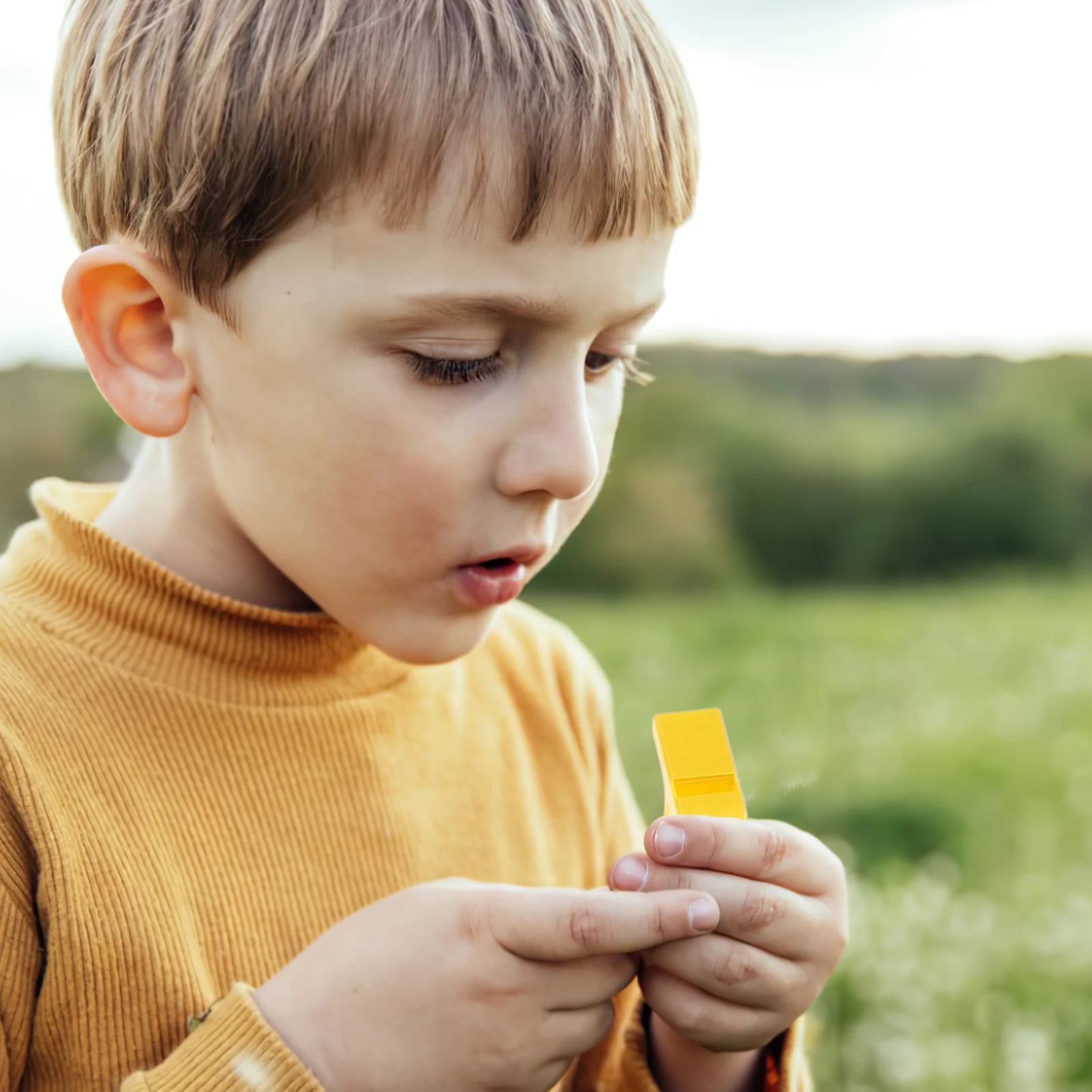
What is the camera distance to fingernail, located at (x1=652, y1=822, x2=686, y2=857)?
3.67 ft

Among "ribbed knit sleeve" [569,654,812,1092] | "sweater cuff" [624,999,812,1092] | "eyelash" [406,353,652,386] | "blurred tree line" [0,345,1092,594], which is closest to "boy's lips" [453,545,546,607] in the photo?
"eyelash" [406,353,652,386]

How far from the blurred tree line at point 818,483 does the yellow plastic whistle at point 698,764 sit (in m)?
4.29

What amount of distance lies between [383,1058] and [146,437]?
697mm

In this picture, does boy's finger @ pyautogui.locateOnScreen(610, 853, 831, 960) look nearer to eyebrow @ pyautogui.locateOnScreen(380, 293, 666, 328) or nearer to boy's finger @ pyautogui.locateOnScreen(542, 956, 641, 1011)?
boy's finger @ pyautogui.locateOnScreen(542, 956, 641, 1011)

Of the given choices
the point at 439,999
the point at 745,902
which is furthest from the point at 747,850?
the point at 439,999

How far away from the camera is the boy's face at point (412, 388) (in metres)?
1.12

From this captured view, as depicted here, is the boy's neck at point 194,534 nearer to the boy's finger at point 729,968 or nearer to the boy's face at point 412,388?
the boy's face at point 412,388

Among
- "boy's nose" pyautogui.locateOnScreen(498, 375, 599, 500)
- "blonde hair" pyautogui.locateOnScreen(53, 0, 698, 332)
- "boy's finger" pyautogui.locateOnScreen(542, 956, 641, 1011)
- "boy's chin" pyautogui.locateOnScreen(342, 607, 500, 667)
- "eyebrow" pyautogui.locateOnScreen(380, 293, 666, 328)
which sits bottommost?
"boy's finger" pyautogui.locateOnScreen(542, 956, 641, 1011)

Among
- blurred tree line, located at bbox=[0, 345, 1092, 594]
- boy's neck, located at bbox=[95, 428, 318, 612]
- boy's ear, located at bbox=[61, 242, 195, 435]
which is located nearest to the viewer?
boy's ear, located at bbox=[61, 242, 195, 435]

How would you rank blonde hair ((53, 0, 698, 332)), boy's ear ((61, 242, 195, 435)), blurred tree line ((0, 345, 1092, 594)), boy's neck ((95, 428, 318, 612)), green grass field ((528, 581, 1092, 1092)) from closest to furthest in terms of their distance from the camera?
blonde hair ((53, 0, 698, 332)), boy's ear ((61, 242, 195, 435)), boy's neck ((95, 428, 318, 612)), green grass field ((528, 581, 1092, 1092)), blurred tree line ((0, 345, 1092, 594))

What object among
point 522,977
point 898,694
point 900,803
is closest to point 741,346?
point 898,694

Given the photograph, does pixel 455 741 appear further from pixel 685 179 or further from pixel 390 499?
pixel 685 179

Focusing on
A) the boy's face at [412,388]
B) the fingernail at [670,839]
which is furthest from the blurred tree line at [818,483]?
the fingernail at [670,839]

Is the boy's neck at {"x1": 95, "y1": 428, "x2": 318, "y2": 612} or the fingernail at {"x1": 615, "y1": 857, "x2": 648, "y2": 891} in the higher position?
the boy's neck at {"x1": 95, "y1": 428, "x2": 318, "y2": 612}
